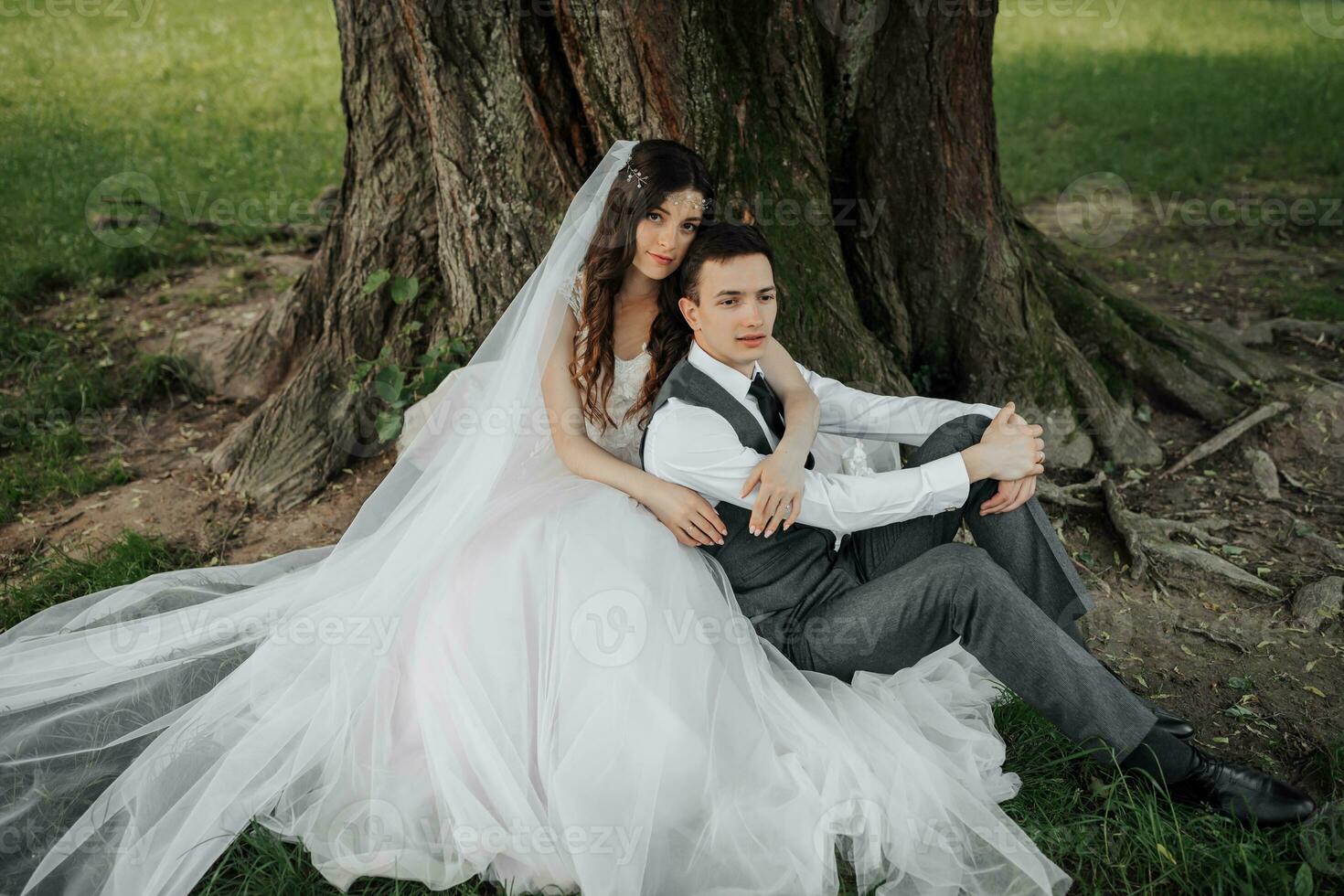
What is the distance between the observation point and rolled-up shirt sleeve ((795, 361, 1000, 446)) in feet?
12.1

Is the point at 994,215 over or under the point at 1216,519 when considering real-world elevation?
over

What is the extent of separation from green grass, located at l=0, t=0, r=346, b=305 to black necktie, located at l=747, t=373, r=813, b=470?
17.4 feet

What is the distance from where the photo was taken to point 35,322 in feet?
21.5

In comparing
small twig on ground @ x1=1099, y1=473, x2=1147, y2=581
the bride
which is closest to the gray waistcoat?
the bride

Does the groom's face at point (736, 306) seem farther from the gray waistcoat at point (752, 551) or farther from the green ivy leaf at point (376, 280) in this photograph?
the green ivy leaf at point (376, 280)

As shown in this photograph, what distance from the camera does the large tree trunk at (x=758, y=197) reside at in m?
4.30

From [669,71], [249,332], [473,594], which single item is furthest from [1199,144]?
[473,594]

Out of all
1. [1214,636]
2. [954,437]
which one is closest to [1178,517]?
[1214,636]

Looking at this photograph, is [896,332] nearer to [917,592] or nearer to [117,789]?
[917,592]

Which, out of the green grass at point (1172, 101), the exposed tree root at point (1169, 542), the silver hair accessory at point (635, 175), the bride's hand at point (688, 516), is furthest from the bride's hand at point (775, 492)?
the green grass at point (1172, 101)

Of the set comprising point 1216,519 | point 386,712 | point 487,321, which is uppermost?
point 487,321

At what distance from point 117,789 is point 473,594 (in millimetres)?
1155

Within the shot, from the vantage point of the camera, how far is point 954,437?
3.42m

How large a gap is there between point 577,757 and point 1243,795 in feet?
6.19
